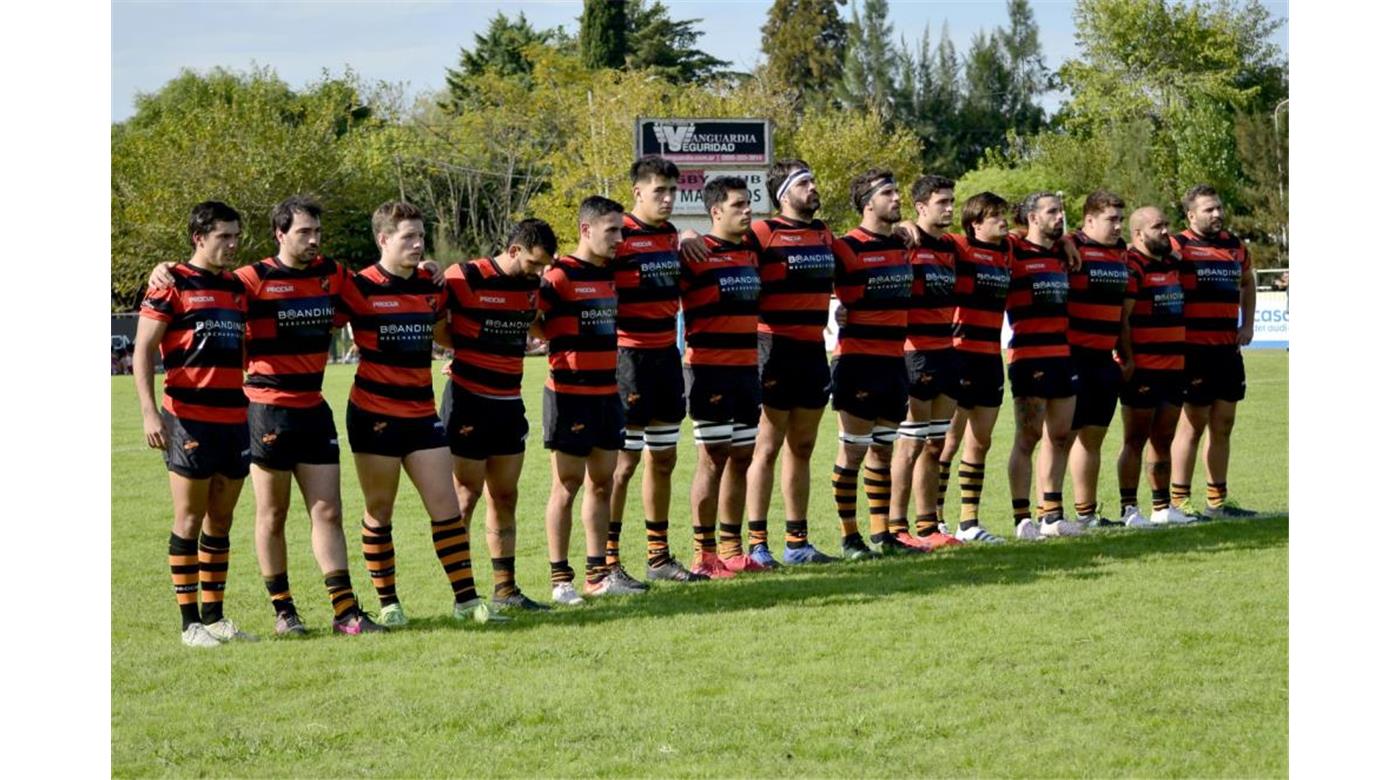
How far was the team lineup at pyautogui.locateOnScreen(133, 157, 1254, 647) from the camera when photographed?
891 cm

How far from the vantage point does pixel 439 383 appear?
3130cm

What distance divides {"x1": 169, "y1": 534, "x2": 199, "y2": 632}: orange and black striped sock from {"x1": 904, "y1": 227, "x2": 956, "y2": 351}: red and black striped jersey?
16.1 ft

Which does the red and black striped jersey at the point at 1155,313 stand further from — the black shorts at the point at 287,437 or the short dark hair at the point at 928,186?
the black shorts at the point at 287,437

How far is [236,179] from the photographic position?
61.4 m

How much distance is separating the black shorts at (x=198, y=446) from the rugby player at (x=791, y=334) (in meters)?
3.55

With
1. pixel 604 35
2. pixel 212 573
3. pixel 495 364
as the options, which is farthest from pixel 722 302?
pixel 604 35

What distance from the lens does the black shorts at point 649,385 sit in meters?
10.4

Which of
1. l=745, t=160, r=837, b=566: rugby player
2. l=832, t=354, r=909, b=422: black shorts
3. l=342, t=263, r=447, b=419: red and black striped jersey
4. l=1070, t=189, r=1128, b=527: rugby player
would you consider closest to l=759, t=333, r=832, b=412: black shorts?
l=745, t=160, r=837, b=566: rugby player

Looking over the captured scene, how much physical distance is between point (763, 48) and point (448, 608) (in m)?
86.2

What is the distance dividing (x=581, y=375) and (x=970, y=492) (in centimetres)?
363

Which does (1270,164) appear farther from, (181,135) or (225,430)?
(225,430)

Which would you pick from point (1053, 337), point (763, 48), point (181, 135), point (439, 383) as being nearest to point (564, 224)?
point (181, 135)

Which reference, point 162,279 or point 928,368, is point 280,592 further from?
point 928,368

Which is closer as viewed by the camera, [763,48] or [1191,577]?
[1191,577]
